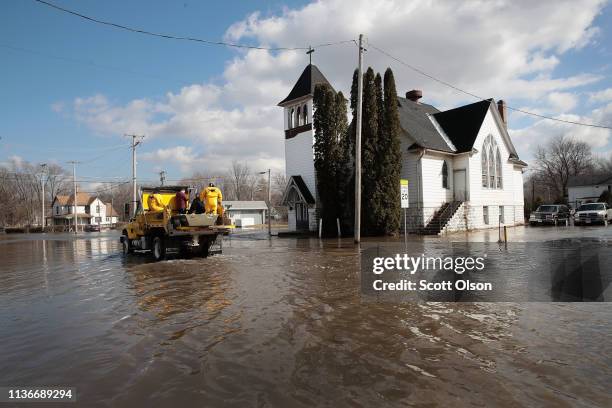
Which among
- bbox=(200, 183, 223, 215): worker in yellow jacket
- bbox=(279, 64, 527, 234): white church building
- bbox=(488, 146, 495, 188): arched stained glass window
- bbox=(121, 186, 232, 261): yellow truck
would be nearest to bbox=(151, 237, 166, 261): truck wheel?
bbox=(121, 186, 232, 261): yellow truck

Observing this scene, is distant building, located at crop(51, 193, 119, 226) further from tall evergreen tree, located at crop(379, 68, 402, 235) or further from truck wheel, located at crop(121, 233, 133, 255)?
tall evergreen tree, located at crop(379, 68, 402, 235)

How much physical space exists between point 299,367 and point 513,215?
36.1m

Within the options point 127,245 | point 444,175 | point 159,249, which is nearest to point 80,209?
point 127,245

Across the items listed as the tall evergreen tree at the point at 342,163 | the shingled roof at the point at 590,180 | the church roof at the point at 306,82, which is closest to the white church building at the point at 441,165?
the church roof at the point at 306,82

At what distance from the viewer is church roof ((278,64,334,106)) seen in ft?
113

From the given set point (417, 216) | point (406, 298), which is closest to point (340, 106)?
point (417, 216)

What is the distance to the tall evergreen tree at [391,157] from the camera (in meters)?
26.7

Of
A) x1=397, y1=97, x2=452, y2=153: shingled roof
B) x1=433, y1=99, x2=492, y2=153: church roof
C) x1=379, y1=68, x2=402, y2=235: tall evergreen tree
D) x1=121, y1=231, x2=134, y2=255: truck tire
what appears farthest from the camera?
x1=433, y1=99, x2=492, y2=153: church roof

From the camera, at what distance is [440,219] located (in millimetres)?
28016

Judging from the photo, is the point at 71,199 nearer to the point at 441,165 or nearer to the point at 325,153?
the point at 325,153

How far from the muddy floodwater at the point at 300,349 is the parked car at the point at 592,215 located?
3027cm

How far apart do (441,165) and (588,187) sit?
57943 mm

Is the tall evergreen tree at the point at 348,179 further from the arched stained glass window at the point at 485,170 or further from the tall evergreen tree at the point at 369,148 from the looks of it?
the arched stained glass window at the point at 485,170

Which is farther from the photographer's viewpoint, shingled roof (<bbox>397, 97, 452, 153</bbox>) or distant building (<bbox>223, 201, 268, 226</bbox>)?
distant building (<bbox>223, 201, 268, 226</bbox>)
